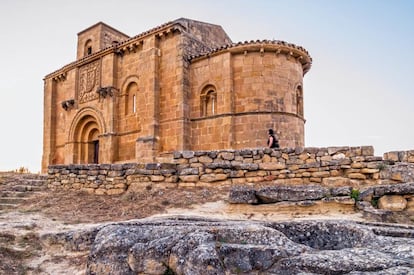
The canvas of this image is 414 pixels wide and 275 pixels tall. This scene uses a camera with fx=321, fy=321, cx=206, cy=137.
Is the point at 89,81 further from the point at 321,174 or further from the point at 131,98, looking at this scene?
the point at 321,174

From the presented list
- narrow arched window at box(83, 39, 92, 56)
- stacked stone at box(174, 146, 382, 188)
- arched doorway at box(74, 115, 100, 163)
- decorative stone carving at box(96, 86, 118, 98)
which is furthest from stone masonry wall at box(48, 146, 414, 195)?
narrow arched window at box(83, 39, 92, 56)

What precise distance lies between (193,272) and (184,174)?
548 centimetres

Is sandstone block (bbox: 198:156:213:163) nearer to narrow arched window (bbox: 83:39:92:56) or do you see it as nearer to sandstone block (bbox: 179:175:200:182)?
sandstone block (bbox: 179:175:200:182)

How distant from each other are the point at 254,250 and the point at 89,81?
1793cm

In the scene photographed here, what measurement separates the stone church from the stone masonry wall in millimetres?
5815

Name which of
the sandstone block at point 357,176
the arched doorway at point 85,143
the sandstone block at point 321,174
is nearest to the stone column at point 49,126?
the arched doorway at point 85,143

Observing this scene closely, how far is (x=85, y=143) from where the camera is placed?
62.7 ft

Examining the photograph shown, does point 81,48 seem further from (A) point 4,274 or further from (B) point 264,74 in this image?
(A) point 4,274

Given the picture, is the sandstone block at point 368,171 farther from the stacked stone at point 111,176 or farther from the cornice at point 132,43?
the cornice at point 132,43

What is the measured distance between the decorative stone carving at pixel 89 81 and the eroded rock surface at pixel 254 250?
16238 millimetres

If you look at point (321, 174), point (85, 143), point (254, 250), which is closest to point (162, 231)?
point (254, 250)

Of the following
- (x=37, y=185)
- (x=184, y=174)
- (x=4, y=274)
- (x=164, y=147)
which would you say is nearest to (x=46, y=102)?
(x=164, y=147)

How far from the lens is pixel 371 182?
6609mm

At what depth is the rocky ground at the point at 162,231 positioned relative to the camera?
101 inches
